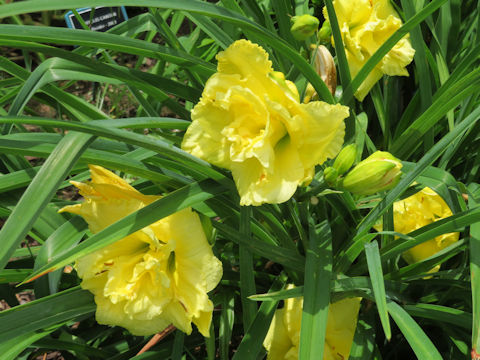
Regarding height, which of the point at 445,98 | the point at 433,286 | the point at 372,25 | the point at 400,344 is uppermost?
the point at 372,25

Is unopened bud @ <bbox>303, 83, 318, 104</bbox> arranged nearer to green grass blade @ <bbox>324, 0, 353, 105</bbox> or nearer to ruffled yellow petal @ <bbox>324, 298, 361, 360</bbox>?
green grass blade @ <bbox>324, 0, 353, 105</bbox>

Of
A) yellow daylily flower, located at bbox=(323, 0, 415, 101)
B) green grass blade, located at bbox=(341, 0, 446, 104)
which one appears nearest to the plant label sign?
yellow daylily flower, located at bbox=(323, 0, 415, 101)

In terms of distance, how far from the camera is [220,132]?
69cm

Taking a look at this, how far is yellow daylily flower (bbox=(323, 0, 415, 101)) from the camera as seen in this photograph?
0.88m

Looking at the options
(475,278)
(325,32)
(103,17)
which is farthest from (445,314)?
(103,17)

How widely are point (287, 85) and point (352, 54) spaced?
1.00 feet

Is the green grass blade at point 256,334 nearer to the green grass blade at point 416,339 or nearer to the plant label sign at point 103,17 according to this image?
the green grass blade at point 416,339

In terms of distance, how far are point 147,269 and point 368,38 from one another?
573 millimetres

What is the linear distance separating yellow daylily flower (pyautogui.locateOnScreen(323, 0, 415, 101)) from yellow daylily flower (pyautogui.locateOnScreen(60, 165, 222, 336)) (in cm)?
42

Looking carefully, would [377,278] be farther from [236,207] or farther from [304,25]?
[304,25]

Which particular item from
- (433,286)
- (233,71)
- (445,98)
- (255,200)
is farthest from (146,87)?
(433,286)

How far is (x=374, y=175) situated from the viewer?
0.66 metres

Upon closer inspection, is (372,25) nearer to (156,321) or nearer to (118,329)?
(156,321)

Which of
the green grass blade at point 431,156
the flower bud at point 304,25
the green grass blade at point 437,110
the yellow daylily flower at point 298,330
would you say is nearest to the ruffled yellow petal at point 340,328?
the yellow daylily flower at point 298,330
